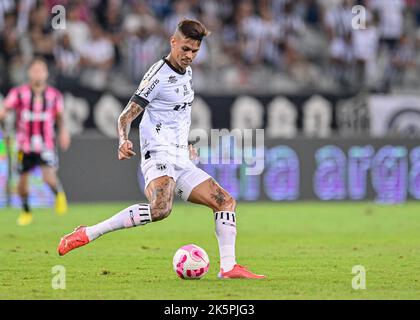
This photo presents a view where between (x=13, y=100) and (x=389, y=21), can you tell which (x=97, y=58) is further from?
(x=389, y=21)

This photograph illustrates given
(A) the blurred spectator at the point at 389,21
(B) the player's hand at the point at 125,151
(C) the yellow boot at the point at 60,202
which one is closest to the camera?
(B) the player's hand at the point at 125,151

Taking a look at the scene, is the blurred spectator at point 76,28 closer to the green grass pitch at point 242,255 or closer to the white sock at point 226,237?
the green grass pitch at point 242,255

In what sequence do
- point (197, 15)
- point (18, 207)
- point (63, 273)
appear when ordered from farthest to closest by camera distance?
point (197, 15)
point (18, 207)
point (63, 273)

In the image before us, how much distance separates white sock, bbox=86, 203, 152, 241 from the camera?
912cm

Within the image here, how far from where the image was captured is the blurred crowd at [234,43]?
19.6m

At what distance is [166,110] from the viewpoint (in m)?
9.42

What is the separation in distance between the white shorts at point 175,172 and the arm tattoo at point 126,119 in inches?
17.8

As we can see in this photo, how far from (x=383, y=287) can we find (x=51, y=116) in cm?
871

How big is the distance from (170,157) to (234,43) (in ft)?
41.7

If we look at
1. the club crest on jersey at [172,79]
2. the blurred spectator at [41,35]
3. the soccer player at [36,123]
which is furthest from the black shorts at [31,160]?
the club crest on jersey at [172,79]

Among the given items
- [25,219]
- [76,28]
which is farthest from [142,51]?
[25,219]
